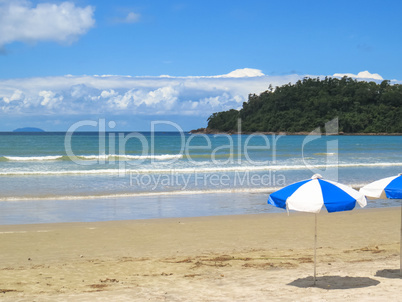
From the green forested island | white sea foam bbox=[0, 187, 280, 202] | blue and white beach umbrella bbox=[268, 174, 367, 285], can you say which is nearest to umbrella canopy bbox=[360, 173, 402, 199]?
blue and white beach umbrella bbox=[268, 174, 367, 285]

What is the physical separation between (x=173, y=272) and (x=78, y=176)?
1829 cm

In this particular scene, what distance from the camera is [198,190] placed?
19578 millimetres

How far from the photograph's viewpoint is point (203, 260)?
28.7ft

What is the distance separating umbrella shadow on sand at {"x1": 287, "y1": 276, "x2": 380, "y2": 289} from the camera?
7062 mm

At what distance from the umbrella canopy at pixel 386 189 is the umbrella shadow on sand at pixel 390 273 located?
158 centimetres

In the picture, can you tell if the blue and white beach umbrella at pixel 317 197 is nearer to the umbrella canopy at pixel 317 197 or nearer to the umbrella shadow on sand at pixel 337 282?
the umbrella canopy at pixel 317 197

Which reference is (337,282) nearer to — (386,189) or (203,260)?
(386,189)

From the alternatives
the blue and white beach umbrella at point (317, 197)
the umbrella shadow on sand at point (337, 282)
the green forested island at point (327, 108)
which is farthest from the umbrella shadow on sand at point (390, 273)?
the green forested island at point (327, 108)

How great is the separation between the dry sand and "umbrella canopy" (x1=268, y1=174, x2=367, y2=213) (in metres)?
1.29

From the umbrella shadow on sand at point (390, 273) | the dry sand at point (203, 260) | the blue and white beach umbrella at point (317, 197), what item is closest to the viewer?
the blue and white beach umbrella at point (317, 197)

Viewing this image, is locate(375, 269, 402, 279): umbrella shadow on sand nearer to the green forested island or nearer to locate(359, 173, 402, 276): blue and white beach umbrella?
locate(359, 173, 402, 276): blue and white beach umbrella

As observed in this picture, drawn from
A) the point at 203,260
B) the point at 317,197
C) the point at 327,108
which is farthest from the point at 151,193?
the point at 327,108

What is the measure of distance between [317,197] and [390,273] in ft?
8.70

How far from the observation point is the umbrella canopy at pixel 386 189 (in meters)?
6.62
